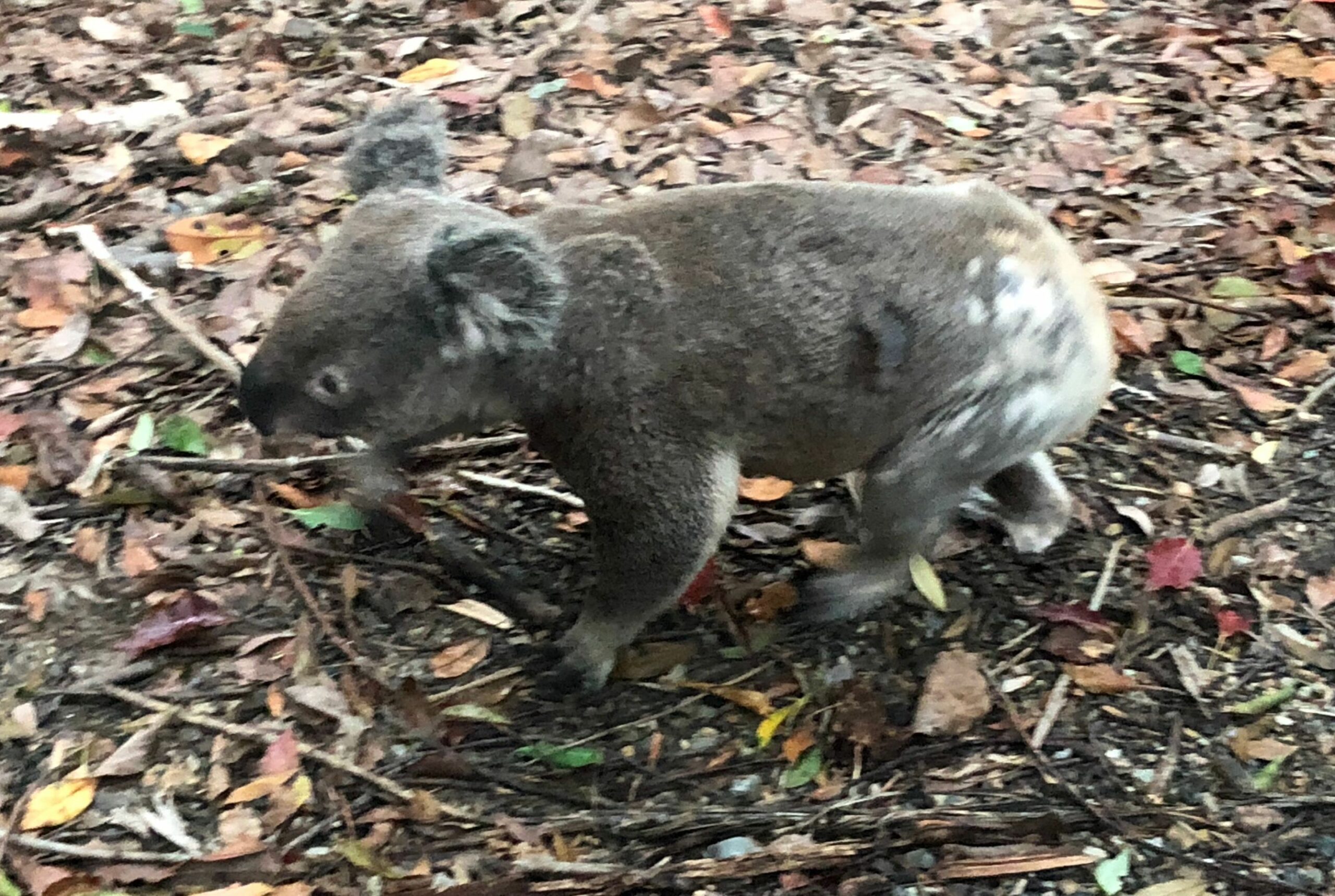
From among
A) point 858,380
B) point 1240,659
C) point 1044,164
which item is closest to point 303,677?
point 858,380

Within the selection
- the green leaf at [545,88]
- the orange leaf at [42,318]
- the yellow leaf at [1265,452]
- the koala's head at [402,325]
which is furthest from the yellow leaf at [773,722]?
the green leaf at [545,88]

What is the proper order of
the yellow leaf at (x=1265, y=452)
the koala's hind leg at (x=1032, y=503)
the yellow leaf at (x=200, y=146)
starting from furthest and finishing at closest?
the yellow leaf at (x=200, y=146), the yellow leaf at (x=1265, y=452), the koala's hind leg at (x=1032, y=503)

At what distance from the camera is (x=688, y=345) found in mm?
2223

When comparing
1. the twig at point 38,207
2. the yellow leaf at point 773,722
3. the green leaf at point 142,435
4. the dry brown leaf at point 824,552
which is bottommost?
the yellow leaf at point 773,722

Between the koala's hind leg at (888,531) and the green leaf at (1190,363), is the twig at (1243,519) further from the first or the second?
the koala's hind leg at (888,531)

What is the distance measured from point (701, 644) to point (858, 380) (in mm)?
701

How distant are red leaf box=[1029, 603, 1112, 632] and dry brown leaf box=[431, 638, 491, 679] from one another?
1170 millimetres

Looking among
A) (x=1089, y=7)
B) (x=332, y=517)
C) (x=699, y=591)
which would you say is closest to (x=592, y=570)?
(x=699, y=591)

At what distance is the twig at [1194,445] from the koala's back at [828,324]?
79 cm

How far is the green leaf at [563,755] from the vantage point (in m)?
2.39

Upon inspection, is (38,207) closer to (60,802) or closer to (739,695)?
(60,802)

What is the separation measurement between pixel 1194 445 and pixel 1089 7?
213cm

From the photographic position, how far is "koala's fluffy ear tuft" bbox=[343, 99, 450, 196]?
2.30 metres

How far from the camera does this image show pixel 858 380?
7.47 ft
